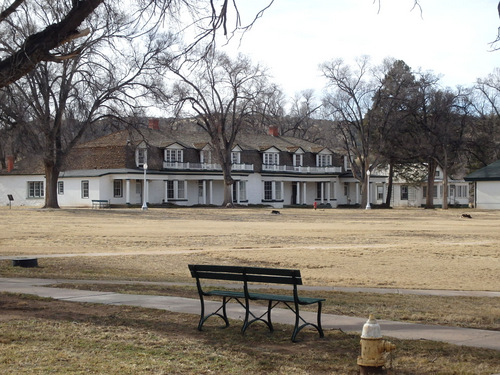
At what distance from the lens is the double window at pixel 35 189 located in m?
71.8

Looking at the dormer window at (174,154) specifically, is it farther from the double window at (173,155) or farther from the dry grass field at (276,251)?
the dry grass field at (276,251)

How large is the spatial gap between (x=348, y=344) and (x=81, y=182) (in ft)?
204

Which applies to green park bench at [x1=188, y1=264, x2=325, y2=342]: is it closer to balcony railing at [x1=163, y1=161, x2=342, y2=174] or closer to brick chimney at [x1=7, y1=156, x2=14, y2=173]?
balcony railing at [x1=163, y1=161, x2=342, y2=174]

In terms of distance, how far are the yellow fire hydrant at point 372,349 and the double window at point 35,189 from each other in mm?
67349

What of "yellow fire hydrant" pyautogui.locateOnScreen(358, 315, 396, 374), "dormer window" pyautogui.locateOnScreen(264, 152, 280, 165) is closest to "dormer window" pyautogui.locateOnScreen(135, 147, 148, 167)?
"dormer window" pyautogui.locateOnScreen(264, 152, 280, 165)

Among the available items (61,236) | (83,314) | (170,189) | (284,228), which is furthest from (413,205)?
(83,314)

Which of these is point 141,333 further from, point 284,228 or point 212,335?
point 284,228

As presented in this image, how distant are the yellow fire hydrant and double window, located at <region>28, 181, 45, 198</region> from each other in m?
67.3

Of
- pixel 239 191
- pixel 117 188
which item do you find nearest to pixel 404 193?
pixel 239 191

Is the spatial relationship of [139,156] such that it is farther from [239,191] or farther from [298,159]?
[298,159]

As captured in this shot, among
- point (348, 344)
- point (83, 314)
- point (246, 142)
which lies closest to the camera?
point (348, 344)

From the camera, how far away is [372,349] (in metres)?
7.35

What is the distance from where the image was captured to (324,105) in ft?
253

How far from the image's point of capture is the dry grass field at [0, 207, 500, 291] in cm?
1905
